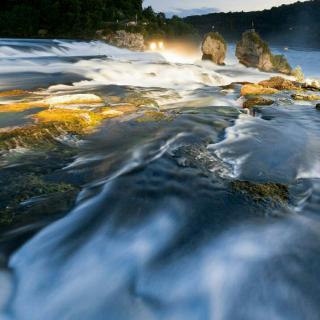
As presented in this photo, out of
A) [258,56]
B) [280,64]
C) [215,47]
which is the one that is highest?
[215,47]

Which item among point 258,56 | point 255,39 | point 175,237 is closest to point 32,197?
point 175,237

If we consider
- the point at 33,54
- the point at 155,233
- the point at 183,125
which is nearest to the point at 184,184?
the point at 155,233

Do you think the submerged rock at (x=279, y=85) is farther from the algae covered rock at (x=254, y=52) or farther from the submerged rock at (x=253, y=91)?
the algae covered rock at (x=254, y=52)

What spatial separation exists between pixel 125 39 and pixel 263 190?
1896 inches

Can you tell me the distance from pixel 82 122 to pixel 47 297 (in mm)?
5461

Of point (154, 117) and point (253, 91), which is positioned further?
point (253, 91)

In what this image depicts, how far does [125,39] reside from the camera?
49.9 metres

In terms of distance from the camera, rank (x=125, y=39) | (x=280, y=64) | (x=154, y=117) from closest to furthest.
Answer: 1. (x=154, y=117)
2. (x=280, y=64)
3. (x=125, y=39)

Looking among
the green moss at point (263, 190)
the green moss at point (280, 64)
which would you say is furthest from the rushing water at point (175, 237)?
the green moss at point (280, 64)

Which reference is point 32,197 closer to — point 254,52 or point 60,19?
point 254,52

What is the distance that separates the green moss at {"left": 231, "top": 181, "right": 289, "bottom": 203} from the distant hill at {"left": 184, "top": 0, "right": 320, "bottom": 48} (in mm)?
118674

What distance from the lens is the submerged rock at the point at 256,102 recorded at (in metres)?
12.3

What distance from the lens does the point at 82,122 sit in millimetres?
8430

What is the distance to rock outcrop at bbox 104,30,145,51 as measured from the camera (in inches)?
1951
